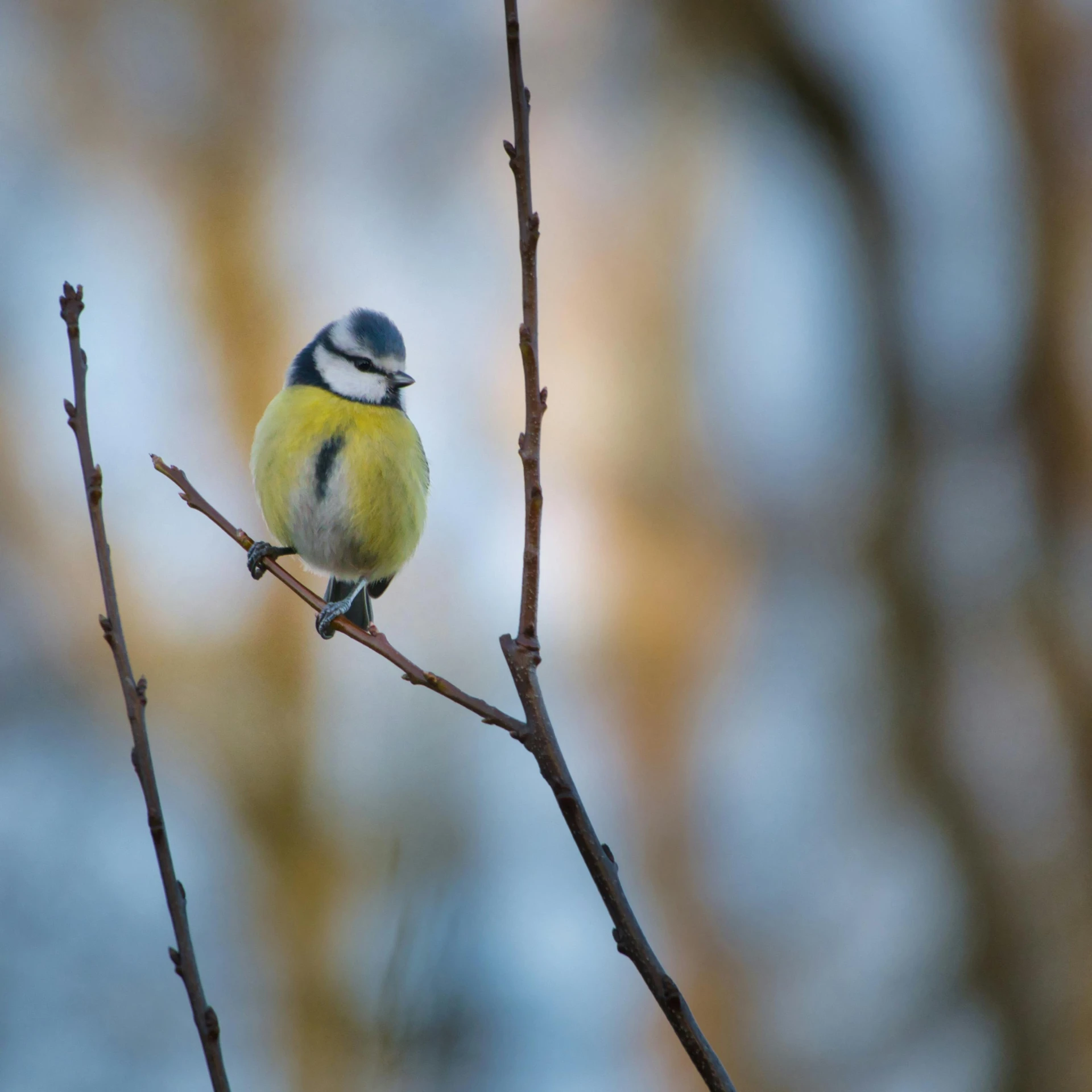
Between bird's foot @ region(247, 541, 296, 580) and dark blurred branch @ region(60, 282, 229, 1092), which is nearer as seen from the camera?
dark blurred branch @ region(60, 282, 229, 1092)

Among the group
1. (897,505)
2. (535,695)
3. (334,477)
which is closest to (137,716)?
(535,695)

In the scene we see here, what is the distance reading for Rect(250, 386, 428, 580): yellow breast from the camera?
201 cm

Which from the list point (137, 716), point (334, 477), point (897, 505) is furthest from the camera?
point (897, 505)

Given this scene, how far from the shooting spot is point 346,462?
2.02 meters

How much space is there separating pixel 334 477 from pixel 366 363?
0.99 feet

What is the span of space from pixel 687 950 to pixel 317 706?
2.25m

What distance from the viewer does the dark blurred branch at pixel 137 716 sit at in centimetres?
70

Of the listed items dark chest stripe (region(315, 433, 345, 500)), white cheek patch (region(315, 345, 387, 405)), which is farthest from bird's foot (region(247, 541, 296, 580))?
white cheek patch (region(315, 345, 387, 405))

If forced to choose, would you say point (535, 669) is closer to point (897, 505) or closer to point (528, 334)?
point (528, 334)

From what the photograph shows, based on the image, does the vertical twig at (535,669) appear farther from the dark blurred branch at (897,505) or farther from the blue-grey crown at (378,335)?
the dark blurred branch at (897,505)

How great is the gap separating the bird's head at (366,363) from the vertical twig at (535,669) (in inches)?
54.0

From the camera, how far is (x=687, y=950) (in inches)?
200

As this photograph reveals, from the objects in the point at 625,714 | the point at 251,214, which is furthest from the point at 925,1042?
the point at 251,214

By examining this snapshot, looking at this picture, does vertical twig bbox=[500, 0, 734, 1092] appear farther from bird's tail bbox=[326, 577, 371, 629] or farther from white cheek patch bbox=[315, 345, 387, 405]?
bird's tail bbox=[326, 577, 371, 629]
